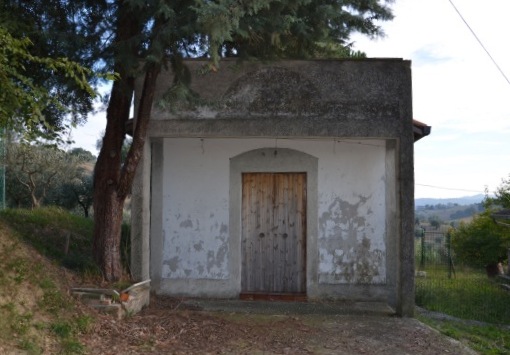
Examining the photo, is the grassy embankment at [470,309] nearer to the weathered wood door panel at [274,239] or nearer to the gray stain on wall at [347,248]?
the gray stain on wall at [347,248]

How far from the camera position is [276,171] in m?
9.81

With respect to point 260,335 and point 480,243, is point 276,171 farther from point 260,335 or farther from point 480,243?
point 480,243

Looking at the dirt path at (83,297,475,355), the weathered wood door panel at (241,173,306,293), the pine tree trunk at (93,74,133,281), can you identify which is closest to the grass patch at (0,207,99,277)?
the pine tree trunk at (93,74,133,281)

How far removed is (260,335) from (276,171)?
11.7 feet

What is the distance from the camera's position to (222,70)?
8.56 meters

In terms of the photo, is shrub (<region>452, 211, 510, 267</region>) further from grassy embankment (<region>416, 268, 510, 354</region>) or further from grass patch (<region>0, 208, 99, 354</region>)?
grass patch (<region>0, 208, 99, 354</region>)

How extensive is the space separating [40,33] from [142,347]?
424 cm

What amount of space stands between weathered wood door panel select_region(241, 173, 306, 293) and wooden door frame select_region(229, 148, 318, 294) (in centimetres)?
15

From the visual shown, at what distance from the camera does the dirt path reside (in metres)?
6.31

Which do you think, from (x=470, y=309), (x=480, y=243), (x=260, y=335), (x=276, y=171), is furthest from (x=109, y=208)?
(x=480, y=243)

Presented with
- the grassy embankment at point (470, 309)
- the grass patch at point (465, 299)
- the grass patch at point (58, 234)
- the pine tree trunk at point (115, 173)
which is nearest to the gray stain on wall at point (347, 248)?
the grassy embankment at point (470, 309)

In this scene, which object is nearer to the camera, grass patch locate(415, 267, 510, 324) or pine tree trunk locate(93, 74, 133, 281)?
pine tree trunk locate(93, 74, 133, 281)

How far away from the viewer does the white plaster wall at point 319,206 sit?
9.70m

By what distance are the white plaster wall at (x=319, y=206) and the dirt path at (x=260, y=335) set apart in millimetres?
1423
